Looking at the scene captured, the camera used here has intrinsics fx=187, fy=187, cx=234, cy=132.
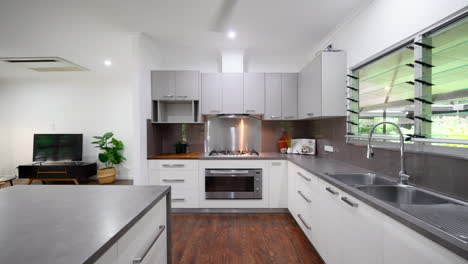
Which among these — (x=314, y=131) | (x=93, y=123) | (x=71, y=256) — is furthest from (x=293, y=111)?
(x=93, y=123)

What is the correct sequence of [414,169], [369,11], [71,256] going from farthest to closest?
[369,11], [414,169], [71,256]

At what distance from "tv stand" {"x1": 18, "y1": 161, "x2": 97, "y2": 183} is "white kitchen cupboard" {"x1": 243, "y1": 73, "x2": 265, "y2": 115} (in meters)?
4.12

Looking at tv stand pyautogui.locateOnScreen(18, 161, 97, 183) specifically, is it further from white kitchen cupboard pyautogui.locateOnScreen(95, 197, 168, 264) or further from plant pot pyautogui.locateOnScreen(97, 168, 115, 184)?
white kitchen cupboard pyautogui.locateOnScreen(95, 197, 168, 264)

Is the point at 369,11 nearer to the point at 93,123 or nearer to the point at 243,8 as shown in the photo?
the point at 243,8

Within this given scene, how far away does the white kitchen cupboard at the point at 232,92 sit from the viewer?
118 inches

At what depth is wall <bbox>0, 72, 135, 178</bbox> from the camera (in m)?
4.79

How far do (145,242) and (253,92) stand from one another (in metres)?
2.52

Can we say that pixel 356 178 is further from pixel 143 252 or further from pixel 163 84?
pixel 163 84

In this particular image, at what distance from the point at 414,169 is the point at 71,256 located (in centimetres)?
201

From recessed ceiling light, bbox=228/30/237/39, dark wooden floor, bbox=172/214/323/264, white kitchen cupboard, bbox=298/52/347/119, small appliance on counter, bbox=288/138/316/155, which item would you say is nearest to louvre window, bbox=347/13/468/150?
white kitchen cupboard, bbox=298/52/347/119

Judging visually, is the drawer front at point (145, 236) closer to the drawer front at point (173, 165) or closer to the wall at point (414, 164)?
the drawer front at point (173, 165)

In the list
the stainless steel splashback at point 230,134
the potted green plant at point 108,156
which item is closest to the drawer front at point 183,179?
the stainless steel splashback at point 230,134

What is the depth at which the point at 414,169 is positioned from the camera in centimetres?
140

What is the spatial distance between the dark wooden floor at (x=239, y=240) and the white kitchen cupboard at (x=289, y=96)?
5.16ft
